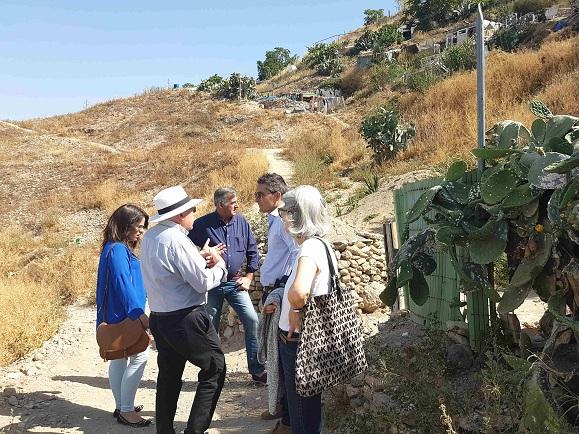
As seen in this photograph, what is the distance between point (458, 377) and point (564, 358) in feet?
2.98

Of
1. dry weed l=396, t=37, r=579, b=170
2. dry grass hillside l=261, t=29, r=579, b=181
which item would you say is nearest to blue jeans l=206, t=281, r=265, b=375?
dry grass hillside l=261, t=29, r=579, b=181

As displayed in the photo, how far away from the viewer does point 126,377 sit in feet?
13.9

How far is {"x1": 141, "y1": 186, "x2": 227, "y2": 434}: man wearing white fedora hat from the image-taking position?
3418 millimetres

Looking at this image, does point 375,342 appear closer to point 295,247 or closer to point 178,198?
point 295,247

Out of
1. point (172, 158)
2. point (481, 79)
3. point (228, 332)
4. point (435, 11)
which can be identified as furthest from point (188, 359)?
point (435, 11)

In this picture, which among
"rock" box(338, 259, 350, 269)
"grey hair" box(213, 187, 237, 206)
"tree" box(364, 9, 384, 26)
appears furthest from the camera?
"tree" box(364, 9, 384, 26)

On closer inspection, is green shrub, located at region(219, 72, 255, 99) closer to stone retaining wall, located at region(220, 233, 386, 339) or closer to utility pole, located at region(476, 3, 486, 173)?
stone retaining wall, located at region(220, 233, 386, 339)

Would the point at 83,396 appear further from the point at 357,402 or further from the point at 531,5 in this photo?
the point at 531,5

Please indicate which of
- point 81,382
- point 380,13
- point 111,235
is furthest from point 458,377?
point 380,13

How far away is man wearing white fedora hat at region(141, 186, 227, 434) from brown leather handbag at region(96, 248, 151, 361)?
0.67 meters

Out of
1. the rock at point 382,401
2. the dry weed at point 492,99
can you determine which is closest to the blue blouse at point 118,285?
the rock at point 382,401

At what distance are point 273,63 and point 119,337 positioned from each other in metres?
62.5

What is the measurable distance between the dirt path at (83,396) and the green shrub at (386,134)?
28.5 ft

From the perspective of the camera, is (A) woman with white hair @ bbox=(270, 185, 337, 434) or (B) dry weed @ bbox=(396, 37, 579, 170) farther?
(B) dry weed @ bbox=(396, 37, 579, 170)
